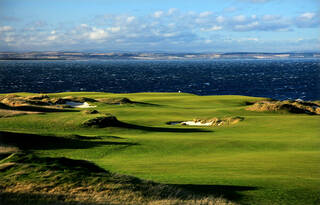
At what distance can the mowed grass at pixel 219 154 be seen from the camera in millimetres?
11328

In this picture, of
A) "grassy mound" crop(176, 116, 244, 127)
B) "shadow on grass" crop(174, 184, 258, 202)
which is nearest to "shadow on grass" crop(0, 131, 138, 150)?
"shadow on grass" crop(174, 184, 258, 202)

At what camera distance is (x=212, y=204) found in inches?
375

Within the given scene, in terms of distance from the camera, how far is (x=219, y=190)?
1091cm

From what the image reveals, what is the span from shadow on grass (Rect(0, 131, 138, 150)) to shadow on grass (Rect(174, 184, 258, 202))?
9533 mm

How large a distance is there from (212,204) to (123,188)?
2.42 m

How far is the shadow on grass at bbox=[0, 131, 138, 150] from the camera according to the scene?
18.1m

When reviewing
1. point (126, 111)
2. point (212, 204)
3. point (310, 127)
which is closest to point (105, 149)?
point (212, 204)

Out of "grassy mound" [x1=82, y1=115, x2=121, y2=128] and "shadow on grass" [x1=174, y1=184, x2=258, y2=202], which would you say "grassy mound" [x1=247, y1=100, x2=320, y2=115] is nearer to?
"grassy mound" [x1=82, y1=115, x2=121, y2=128]

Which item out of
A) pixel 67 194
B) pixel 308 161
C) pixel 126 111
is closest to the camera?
pixel 67 194

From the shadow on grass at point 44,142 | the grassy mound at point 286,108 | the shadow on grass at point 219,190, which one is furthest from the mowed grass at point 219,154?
the grassy mound at point 286,108

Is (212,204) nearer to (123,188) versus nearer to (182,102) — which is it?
(123,188)

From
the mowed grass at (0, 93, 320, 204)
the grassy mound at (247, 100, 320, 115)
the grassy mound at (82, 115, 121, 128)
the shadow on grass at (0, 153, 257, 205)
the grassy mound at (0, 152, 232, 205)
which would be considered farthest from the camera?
the grassy mound at (247, 100, 320, 115)

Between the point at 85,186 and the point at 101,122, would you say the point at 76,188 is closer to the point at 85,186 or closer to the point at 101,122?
the point at 85,186

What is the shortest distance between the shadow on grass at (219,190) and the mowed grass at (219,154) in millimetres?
27
